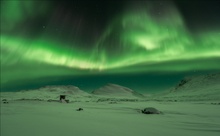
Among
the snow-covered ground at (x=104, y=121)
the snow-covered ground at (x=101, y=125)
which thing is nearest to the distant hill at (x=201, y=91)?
the snow-covered ground at (x=104, y=121)

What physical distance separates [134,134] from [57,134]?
2.08m

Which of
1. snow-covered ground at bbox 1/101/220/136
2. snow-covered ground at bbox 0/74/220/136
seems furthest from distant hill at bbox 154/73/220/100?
snow-covered ground at bbox 1/101/220/136

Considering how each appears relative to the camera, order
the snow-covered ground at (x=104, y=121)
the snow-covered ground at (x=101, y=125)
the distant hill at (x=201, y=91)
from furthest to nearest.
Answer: the distant hill at (x=201, y=91)
the snow-covered ground at (x=104, y=121)
the snow-covered ground at (x=101, y=125)

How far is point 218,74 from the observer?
116250 mm

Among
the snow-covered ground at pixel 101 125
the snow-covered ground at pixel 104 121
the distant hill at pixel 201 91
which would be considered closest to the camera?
the snow-covered ground at pixel 101 125

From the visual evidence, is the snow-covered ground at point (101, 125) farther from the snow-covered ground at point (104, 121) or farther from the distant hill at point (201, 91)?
the distant hill at point (201, 91)

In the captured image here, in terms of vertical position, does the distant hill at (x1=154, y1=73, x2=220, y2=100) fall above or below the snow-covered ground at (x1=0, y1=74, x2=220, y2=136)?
above

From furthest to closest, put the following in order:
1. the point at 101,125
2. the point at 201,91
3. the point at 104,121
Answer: the point at 201,91, the point at 104,121, the point at 101,125

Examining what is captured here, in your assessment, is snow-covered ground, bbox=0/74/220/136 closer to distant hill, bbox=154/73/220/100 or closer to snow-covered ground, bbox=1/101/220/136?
snow-covered ground, bbox=1/101/220/136

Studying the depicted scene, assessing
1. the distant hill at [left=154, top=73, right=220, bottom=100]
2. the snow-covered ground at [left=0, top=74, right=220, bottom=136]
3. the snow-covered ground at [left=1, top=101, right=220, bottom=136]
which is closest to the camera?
the snow-covered ground at [left=1, top=101, right=220, bottom=136]

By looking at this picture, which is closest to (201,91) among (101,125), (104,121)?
(104,121)

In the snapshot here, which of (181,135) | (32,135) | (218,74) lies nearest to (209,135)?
(181,135)

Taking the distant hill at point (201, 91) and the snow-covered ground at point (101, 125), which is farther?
the distant hill at point (201, 91)

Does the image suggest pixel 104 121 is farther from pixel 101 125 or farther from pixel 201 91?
pixel 201 91
